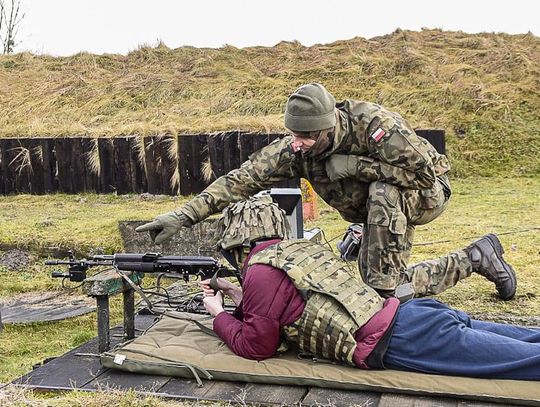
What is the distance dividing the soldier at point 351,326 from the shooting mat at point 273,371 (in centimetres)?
6

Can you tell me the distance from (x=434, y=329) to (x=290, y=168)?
1567 millimetres

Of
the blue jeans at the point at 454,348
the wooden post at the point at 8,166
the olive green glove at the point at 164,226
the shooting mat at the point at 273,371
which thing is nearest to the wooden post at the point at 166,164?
the wooden post at the point at 8,166

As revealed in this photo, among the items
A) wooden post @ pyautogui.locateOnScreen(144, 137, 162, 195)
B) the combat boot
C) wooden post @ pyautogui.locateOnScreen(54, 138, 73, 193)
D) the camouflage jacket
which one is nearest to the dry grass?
the camouflage jacket

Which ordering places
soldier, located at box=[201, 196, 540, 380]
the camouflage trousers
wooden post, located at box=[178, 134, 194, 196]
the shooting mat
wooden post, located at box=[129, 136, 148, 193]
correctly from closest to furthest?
1. the shooting mat
2. soldier, located at box=[201, 196, 540, 380]
3. the camouflage trousers
4. wooden post, located at box=[178, 134, 194, 196]
5. wooden post, located at box=[129, 136, 148, 193]

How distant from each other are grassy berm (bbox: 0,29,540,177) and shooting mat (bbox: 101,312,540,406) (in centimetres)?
920

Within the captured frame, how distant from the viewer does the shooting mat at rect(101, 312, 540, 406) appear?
11.3 ft

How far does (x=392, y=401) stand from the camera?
3.47m

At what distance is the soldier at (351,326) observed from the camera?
11.7 ft

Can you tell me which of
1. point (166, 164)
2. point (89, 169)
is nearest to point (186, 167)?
point (166, 164)

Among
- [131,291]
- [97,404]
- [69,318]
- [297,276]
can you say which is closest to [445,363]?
[297,276]

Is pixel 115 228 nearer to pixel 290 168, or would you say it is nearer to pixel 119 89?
pixel 290 168

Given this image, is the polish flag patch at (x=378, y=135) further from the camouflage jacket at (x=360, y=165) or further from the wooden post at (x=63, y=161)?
the wooden post at (x=63, y=161)

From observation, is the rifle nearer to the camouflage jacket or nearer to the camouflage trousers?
the camouflage jacket

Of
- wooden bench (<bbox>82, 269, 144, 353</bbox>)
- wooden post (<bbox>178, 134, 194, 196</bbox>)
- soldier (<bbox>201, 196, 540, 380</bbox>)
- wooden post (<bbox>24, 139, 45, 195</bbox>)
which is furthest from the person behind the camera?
wooden post (<bbox>24, 139, 45, 195</bbox>)
